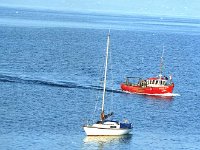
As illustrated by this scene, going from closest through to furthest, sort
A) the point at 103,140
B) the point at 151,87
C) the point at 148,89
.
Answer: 1. the point at 103,140
2. the point at 148,89
3. the point at 151,87

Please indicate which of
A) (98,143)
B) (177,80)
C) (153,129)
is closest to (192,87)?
(177,80)

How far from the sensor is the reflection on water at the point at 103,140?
3381 inches

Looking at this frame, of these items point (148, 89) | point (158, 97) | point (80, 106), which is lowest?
point (80, 106)

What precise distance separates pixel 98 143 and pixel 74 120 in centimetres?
1067

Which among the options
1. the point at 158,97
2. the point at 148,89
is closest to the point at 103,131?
the point at 158,97

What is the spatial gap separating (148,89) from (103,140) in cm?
3712

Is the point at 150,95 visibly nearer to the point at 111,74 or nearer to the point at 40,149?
the point at 111,74

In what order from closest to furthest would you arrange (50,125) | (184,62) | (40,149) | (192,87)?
(40,149) → (50,125) → (192,87) → (184,62)

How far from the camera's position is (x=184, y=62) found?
614ft

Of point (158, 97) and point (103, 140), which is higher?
point (158, 97)

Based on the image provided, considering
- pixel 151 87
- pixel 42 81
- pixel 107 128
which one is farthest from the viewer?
pixel 42 81

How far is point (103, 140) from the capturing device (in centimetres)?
8831

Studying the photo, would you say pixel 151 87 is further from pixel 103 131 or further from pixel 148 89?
pixel 103 131

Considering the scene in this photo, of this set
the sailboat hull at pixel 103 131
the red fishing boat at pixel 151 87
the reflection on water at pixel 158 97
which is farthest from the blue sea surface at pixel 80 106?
the red fishing boat at pixel 151 87
